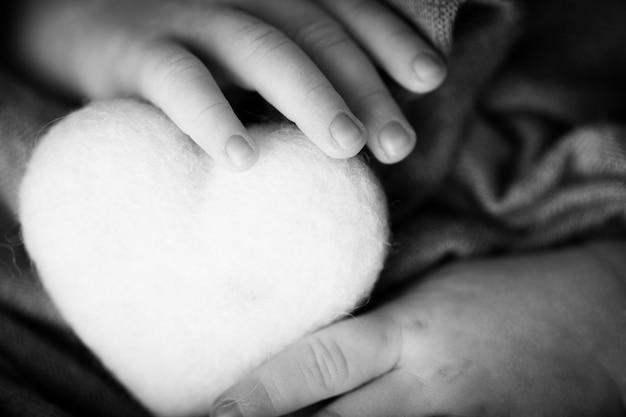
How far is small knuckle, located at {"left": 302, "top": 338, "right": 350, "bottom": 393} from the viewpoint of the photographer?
0.50 meters

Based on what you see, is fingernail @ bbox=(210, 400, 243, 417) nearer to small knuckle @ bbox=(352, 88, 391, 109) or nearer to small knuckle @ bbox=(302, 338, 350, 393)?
small knuckle @ bbox=(302, 338, 350, 393)

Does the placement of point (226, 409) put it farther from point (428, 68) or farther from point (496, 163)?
point (496, 163)

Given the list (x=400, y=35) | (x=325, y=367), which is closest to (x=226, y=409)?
(x=325, y=367)

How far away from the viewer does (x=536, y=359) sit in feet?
1.88

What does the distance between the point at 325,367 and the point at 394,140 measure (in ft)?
0.76

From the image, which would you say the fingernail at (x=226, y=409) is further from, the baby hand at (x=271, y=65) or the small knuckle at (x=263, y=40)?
the small knuckle at (x=263, y=40)

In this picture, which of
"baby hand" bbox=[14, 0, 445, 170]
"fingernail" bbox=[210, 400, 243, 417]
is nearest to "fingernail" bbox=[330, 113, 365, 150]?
"baby hand" bbox=[14, 0, 445, 170]

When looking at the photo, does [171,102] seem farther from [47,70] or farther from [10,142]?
[47,70]

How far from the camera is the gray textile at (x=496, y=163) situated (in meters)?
0.71

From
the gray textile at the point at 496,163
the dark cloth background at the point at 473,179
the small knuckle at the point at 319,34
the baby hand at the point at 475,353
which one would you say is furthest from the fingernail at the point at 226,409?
the small knuckle at the point at 319,34

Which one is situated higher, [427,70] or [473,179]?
[427,70]

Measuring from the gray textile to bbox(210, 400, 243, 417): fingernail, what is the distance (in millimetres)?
263

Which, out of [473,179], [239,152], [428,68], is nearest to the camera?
[239,152]

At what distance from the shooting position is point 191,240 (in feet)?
1.54
